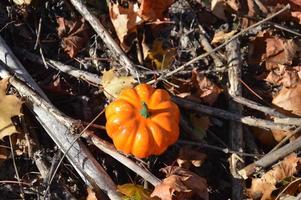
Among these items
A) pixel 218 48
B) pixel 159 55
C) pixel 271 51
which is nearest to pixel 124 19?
pixel 159 55

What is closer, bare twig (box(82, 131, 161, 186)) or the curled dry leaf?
bare twig (box(82, 131, 161, 186))

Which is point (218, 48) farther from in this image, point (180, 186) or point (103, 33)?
point (180, 186)

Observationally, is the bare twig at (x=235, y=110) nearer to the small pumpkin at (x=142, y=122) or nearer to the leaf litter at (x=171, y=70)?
the leaf litter at (x=171, y=70)

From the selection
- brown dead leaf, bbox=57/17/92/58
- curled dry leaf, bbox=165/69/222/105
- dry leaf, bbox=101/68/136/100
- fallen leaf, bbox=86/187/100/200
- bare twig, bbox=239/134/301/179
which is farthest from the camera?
brown dead leaf, bbox=57/17/92/58

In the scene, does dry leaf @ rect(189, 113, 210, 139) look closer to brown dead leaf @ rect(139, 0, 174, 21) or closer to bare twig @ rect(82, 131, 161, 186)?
bare twig @ rect(82, 131, 161, 186)

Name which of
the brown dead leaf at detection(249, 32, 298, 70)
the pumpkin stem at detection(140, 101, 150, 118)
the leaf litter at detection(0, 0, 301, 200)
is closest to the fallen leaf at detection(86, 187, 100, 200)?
the leaf litter at detection(0, 0, 301, 200)

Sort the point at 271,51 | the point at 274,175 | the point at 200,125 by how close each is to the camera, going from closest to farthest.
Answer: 1. the point at 274,175
2. the point at 200,125
3. the point at 271,51

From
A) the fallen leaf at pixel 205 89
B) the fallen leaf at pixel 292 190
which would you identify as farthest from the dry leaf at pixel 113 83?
the fallen leaf at pixel 292 190
